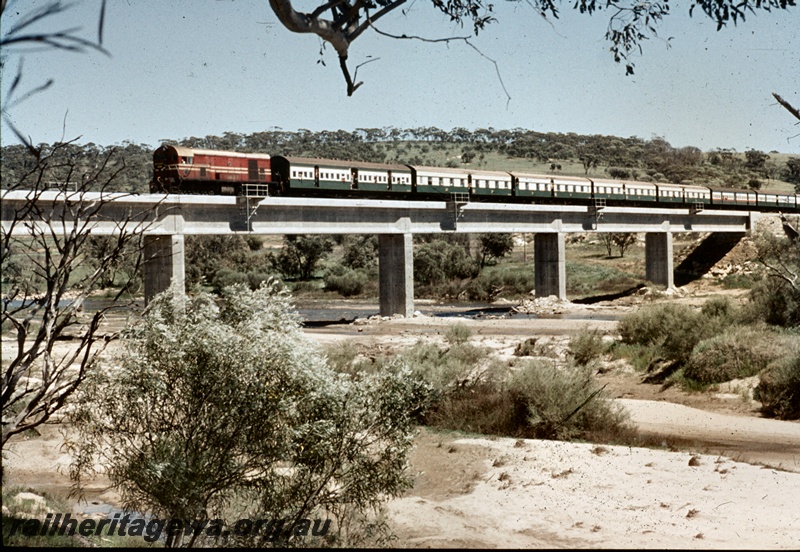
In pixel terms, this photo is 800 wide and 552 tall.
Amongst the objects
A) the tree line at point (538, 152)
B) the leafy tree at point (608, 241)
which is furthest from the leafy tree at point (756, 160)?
the leafy tree at point (608, 241)

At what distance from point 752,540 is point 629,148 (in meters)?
138

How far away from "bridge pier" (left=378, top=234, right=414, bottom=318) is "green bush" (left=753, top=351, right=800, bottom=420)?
2561 cm

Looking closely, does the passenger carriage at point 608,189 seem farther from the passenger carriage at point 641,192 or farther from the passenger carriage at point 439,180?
the passenger carriage at point 439,180

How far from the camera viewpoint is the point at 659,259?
61969 millimetres

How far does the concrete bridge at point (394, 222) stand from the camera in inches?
1248

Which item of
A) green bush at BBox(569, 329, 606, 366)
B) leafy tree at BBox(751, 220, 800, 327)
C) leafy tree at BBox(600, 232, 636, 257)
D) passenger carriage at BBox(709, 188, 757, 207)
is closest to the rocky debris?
leafy tree at BBox(751, 220, 800, 327)

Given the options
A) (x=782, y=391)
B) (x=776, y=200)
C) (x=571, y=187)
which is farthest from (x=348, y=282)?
(x=782, y=391)

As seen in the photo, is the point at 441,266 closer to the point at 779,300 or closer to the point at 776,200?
the point at 776,200

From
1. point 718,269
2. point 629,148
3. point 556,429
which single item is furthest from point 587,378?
point 629,148

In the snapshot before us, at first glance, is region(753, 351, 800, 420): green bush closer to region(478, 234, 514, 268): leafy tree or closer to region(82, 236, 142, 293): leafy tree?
region(82, 236, 142, 293): leafy tree

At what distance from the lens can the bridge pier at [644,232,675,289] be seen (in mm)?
61406

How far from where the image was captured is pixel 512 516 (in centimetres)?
1263

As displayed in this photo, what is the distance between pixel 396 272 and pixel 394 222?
3.06 meters

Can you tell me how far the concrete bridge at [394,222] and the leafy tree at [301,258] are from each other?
1103 inches
